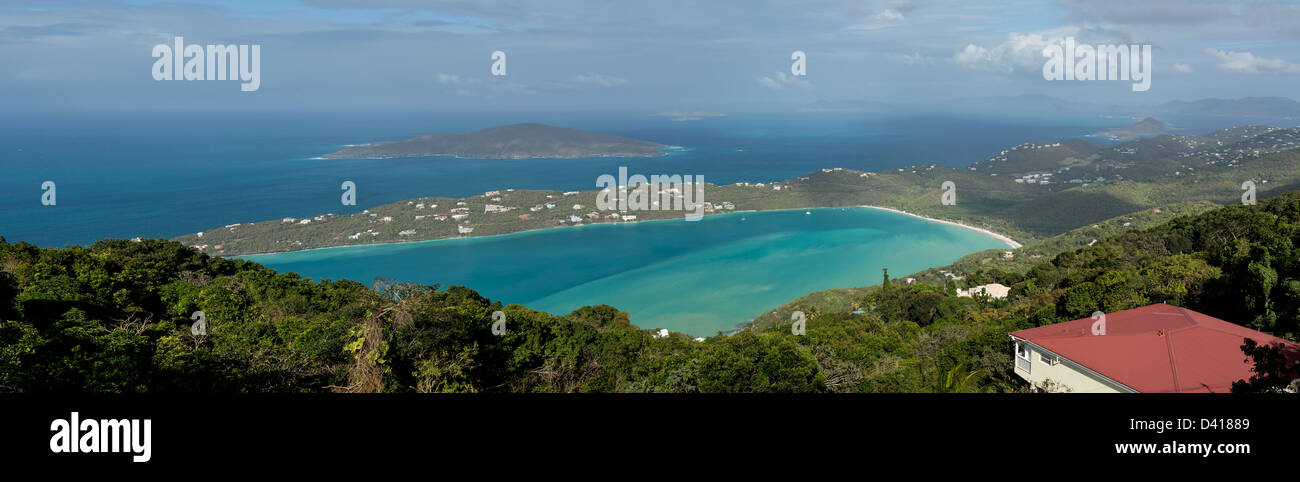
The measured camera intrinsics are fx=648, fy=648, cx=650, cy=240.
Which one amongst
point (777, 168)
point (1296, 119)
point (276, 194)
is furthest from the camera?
point (1296, 119)

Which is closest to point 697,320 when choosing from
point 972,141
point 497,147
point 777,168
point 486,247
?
point 486,247

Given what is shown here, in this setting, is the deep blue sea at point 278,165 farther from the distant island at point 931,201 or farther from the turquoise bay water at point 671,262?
the turquoise bay water at point 671,262

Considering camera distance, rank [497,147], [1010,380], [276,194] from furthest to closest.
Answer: [497,147] < [276,194] < [1010,380]

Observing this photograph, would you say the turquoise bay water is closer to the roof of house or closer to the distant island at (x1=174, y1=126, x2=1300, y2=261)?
the distant island at (x1=174, y1=126, x2=1300, y2=261)

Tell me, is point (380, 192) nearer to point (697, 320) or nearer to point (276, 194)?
point (276, 194)

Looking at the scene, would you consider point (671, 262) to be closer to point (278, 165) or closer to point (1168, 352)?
point (1168, 352)

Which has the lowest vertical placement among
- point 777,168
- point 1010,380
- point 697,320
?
point 697,320

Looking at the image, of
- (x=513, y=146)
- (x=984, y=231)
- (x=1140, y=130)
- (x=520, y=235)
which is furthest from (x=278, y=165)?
(x=1140, y=130)

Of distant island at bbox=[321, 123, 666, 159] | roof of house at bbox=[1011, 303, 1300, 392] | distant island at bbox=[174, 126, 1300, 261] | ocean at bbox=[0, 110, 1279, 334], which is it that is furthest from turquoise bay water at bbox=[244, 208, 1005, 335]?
distant island at bbox=[321, 123, 666, 159]
